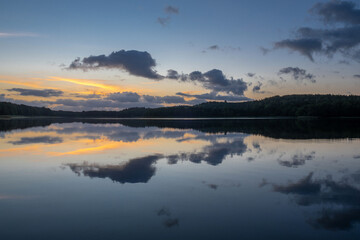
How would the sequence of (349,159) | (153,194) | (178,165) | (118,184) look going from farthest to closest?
(349,159), (178,165), (118,184), (153,194)

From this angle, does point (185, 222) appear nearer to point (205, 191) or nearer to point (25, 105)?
point (205, 191)

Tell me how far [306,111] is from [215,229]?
411ft

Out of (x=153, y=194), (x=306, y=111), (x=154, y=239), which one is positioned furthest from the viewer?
(x=306, y=111)

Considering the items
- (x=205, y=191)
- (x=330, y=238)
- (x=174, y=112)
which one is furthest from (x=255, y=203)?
(x=174, y=112)

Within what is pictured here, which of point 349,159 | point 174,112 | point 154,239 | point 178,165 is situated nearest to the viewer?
point 154,239

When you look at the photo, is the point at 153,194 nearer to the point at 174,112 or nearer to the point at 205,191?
the point at 205,191

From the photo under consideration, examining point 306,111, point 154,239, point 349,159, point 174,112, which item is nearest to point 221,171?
point 154,239

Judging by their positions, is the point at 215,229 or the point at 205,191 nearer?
the point at 215,229

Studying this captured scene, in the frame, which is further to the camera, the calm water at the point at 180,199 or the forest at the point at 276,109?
the forest at the point at 276,109

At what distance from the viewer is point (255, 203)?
7188 mm

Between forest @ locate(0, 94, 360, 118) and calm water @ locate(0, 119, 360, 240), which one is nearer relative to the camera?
calm water @ locate(0, 119, 360, 240)

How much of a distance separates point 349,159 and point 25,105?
590ft

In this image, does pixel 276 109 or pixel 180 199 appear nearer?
pixel 180 199

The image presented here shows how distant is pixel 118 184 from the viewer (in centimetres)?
904
